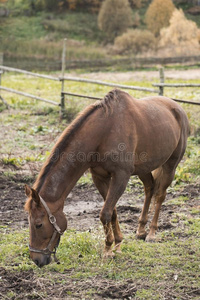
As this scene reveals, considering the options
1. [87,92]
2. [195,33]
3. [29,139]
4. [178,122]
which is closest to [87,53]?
[195,33]

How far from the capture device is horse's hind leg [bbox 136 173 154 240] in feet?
15.6

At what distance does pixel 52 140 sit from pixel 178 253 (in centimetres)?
478

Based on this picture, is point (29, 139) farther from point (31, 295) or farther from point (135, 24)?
point (135, 24)

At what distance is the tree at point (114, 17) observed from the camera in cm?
3719

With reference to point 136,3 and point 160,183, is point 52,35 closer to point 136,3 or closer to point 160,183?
point 136,3

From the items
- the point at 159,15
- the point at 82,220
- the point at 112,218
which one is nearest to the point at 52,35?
the point at 159,15

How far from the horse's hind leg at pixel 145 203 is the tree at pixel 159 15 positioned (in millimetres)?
33466

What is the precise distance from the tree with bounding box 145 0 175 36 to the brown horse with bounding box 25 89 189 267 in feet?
111

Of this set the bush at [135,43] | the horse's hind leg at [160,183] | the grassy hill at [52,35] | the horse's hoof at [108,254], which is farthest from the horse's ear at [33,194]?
the bush at [135,43]

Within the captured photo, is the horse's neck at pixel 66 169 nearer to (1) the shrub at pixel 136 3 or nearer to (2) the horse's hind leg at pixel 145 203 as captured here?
(2) the horse's hind leg at pixel 145 203

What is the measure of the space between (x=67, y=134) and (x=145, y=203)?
156 cm

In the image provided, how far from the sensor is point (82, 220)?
5172mm

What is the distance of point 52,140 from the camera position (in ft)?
28.0

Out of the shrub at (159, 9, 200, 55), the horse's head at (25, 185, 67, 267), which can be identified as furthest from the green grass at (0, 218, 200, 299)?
the shrub at (159, 9, 200, 55)
